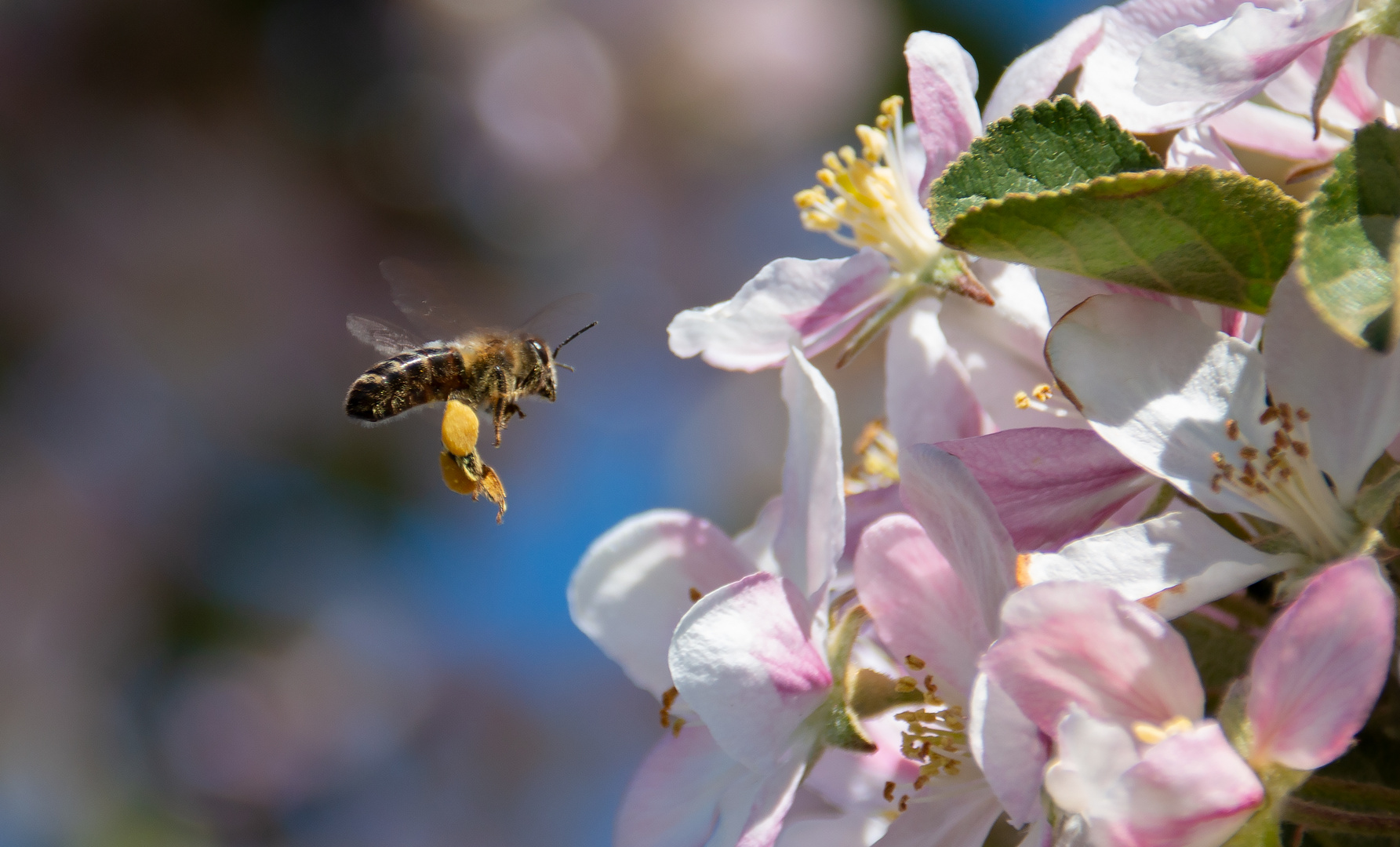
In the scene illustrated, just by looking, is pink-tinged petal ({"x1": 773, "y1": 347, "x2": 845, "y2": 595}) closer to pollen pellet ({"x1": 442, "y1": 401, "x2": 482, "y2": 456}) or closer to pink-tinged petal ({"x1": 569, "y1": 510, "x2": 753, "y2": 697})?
pink-tinged petal ({"x1": 569, "y1": 510, "x2": 753, "y2": 697})

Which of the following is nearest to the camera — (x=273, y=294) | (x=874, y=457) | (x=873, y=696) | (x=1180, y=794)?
(x=1180, y=794)

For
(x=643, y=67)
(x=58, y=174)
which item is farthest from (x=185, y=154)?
(x=643, y=67)

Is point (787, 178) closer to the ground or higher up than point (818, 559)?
higher up

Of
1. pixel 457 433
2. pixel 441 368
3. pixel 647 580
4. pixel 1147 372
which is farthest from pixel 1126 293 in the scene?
pixel 441 368

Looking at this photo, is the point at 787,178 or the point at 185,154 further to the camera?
the point at 787,178

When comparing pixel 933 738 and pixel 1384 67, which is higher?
pixel 1384 67

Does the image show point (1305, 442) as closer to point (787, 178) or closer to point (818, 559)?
point (818, 559)

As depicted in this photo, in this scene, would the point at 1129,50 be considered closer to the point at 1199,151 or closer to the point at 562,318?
the point at 1199,151
